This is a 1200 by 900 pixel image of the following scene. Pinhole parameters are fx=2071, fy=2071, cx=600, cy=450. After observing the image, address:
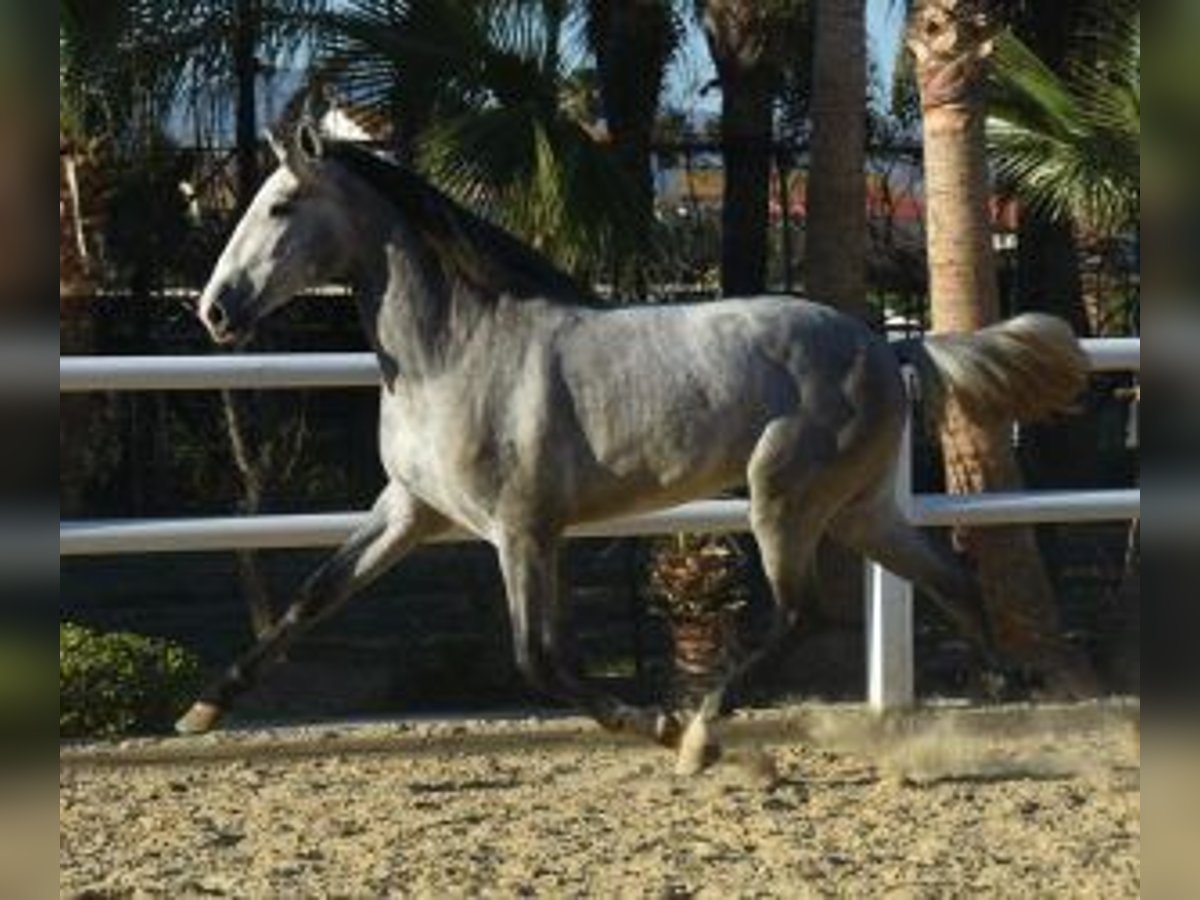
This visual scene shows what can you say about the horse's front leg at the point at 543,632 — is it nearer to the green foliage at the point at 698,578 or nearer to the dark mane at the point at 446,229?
the dark mane at the point at 446,229

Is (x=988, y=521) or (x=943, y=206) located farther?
(x=943, y=206)

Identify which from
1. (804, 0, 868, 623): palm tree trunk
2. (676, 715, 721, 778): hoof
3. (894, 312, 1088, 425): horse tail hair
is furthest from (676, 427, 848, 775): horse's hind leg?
(804, 0, 868, 623): palm tree trunk

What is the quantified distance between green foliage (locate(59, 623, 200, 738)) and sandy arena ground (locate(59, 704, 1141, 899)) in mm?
309

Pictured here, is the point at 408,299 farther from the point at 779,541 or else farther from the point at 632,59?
the point at 632,59

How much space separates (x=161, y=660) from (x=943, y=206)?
3.69 m

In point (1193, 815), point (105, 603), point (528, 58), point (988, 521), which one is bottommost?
point (105, 603)

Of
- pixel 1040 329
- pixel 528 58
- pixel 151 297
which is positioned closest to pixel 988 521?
pixel 1040 329

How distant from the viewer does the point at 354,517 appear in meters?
7.09

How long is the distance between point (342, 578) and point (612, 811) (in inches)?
43.0

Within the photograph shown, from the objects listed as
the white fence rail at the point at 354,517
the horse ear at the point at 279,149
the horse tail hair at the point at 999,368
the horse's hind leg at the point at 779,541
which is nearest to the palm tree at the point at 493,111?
the white fence rail at the point at 354,517

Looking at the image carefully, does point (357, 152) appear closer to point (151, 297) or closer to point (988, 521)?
point (988, 521)

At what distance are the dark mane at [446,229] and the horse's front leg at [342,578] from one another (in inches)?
26.5

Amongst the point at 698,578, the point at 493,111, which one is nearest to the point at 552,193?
the point at 493,111

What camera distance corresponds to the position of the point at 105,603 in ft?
40.3
